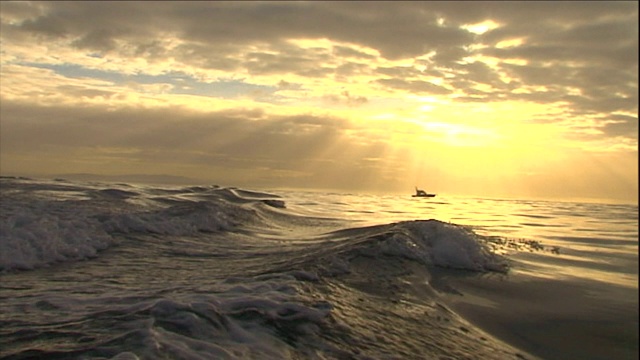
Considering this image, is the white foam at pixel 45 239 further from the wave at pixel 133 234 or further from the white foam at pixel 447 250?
the white foam at pixel 447 250

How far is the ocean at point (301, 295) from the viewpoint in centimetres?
496

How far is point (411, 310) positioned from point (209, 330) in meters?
3.29

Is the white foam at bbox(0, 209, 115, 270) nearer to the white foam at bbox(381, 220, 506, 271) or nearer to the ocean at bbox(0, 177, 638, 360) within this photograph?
the ocean at bbox(0, 177, 638, 360)

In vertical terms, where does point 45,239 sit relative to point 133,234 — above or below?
above

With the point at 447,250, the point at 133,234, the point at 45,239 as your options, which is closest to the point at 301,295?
the point at 447,250

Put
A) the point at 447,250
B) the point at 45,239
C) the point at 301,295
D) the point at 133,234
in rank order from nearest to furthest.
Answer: the point at 301,295 < the point at 45,239 < the point at 447,250 < the point at 133,234

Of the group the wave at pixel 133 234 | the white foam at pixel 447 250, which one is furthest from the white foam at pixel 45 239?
the white foam at pixel 447 250

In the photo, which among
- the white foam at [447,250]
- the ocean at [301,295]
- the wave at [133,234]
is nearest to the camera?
the ocean at [301,295]

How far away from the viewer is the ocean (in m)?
4.96

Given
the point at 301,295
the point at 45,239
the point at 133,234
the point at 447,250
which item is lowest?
the point at 133,234

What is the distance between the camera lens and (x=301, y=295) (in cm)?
673

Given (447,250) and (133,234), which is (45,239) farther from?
(447,250)

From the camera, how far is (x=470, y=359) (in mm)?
5469

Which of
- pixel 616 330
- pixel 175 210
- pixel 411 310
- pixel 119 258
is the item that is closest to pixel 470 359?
pixel 411 310
